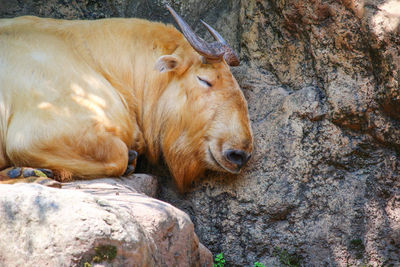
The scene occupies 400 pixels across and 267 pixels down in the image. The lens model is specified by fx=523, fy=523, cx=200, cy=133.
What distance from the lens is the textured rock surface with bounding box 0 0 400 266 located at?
13.9 feet

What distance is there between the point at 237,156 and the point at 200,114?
486 mm

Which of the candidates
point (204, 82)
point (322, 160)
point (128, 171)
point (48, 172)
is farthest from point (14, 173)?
point (322, 160)

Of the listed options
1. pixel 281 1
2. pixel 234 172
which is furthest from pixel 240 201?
pixel 281 1

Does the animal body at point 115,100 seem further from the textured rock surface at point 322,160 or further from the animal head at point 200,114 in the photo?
the textured rock surface at point 322,160

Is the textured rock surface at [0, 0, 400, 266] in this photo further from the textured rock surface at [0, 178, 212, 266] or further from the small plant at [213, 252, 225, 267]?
the textured rock surface at [0, 178, 212, 266]

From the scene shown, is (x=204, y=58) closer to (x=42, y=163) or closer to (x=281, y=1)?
(x=281, y=1)

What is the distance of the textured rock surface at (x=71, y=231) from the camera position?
2484 millimetres

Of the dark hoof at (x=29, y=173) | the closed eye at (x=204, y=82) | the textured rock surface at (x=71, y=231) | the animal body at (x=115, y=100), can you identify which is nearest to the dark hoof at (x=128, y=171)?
the animal body at (x=115, y=100)

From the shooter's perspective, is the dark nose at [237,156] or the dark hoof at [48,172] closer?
the dark hoof at [48,172]

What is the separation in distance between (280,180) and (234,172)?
40 centimetres

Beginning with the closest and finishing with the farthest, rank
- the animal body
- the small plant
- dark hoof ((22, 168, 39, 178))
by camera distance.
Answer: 1. dark hoof ((22, 168, 39, 178))
2. the animal body
3. the small plant

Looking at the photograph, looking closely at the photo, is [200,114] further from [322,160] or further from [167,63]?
[322,160]

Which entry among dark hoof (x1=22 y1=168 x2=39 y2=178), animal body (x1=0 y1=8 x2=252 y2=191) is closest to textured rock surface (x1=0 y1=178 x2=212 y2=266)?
dark hoof (x1=22 y1=168 x2=39 y2=178)

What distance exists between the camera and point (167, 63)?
4.58 m
